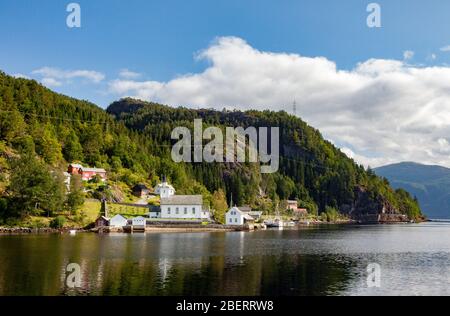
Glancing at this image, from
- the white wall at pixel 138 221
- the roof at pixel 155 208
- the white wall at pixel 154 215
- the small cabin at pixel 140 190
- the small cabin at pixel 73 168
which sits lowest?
the white wall at pixel 138 221

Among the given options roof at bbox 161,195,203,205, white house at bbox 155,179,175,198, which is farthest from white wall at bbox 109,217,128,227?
white house at bbox 155,179,175,198

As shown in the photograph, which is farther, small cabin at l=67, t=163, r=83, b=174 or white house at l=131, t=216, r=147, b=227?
small cabin at l=67, t=163, r=83, b=174

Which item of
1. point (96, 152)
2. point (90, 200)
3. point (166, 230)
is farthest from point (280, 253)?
point (96, 152)

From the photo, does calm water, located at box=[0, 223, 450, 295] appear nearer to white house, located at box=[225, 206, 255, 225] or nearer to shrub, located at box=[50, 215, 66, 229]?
shrub, located at box=[50, 215, 66, 229]

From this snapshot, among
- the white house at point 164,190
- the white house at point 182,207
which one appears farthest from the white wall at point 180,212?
the white house at point 164,190

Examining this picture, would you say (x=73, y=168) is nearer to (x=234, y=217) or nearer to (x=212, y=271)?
(x=234, y=217)

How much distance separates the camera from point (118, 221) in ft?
409

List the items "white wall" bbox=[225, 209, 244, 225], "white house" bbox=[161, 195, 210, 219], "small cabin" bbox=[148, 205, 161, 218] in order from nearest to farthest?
"small cabin" bbox=[148, 205, 161, 218] < "white house" bbox=[161, 195, 210, 219] < "white wall" bbox=[225, 209, 244, 225]

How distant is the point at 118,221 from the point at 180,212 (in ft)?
93.1

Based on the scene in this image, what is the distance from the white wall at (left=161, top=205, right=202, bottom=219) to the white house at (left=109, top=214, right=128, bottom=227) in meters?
21.7

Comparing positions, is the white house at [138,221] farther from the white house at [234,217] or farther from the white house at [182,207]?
the white house at [234,217]

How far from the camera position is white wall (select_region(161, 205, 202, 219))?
486 feet

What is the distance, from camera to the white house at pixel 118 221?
123 m
